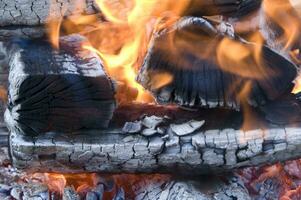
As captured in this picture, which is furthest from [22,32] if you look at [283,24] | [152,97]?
[283,24]

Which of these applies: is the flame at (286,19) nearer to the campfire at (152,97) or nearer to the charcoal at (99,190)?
the campfire at (152,97)

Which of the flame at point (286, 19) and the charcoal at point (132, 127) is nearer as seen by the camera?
the charcoal at point (132, 127)

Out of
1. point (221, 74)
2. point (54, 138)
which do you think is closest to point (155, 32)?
point (221, 74)

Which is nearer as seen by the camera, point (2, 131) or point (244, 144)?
point (244, 144)

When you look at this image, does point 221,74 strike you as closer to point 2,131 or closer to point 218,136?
point 218,136

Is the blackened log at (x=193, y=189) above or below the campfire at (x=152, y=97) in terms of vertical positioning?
below

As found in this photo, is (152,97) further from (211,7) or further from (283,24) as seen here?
(283,24)

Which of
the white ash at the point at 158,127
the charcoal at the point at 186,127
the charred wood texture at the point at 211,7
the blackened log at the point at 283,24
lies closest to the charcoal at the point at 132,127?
the white ash at the point at 158,127

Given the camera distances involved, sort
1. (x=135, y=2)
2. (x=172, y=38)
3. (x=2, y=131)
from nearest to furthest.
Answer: (x=172, y=38) → (x=135, y=2) → (x=2, y=131)
